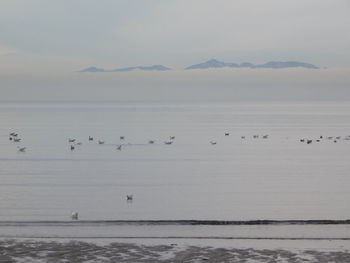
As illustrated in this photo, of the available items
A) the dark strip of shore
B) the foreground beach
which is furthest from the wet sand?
the dark strip of shore

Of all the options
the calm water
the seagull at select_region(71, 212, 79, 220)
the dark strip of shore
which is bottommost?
the dark strip of shore

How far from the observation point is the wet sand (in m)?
18.0

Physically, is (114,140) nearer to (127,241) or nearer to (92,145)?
(92,145)

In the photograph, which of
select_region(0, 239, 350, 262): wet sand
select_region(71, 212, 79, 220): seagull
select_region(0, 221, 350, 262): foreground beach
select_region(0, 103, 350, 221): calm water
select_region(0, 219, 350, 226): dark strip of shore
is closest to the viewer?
select_region(0, 239, 350, 262): wet sand

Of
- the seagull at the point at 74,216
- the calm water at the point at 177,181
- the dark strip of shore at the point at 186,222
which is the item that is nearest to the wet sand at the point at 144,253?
the dark strip of shore at the point at 186,222

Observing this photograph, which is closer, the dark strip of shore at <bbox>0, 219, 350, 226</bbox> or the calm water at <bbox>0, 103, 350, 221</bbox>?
the dark strip of shore at <bbox>0, 219, 350, 226</bbox>

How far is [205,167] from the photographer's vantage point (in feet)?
176

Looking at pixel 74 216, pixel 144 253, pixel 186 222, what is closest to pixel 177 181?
pixel 74 216

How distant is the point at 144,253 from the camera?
19.0m

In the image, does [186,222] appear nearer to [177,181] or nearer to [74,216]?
[74,216]

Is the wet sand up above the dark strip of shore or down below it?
below

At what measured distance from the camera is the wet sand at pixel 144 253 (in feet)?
59.0

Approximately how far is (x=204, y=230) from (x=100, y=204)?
10.0 m

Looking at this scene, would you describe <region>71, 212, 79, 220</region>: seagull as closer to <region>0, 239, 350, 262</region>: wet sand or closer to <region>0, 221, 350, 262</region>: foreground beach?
<region>0, 221, 350, 262</region>: foreground beach
